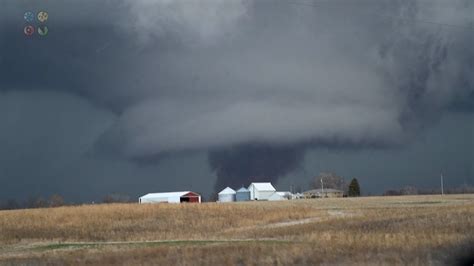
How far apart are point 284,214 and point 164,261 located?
39235mm

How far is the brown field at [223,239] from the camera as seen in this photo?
1022 inches

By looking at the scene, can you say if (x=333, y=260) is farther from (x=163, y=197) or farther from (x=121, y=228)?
(x=163, y=197)

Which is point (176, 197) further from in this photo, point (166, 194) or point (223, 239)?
point (223, 239)

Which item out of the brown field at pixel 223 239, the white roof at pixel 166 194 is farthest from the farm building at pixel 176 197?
the brown field at pixel 223 239

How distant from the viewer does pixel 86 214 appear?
71.8 metres

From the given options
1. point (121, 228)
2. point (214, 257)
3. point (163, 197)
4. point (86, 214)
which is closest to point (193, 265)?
point (214, 257)

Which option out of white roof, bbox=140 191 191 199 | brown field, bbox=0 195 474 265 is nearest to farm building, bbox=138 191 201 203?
white roof, bbox=140 191 191 199

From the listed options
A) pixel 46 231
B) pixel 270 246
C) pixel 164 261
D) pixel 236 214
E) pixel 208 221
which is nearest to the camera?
pixel 164 261

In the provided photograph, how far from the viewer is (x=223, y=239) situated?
4219cm

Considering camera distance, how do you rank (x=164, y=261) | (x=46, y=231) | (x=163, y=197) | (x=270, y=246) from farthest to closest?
1. (x=163, y=197)
2. (x=46, y=231)
3. (x=270, y=246)
4. (x=164, y=261)

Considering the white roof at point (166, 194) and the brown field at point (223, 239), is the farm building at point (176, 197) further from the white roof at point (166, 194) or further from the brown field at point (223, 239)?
the brown field at point (223, 239)

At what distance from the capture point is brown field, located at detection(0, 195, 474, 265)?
85.1 ft

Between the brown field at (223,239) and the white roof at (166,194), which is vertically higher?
the white roof at (166,194)

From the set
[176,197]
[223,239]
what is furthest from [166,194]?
[223,239]
